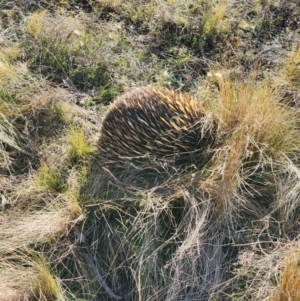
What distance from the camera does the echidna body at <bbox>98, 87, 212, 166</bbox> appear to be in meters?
2.91

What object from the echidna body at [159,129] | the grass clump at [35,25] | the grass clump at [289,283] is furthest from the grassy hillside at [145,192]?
the grass clump at [35,25]

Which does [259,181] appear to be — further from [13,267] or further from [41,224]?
[13,267]

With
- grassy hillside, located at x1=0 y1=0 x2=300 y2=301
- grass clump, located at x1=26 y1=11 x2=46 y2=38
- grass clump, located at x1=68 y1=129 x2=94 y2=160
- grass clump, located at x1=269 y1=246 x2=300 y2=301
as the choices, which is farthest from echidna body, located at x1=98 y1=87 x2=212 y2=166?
grass clump, located at x1=26 y1=11 x2=46 y2=38

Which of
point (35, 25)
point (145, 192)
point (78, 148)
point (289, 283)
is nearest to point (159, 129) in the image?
point (145, 192)

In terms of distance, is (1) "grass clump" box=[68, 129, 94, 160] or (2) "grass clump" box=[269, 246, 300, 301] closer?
(2) "grass clump" box=[269, 246, 300, 301]

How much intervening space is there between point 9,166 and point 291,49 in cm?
262

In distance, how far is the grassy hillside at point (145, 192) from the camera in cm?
256

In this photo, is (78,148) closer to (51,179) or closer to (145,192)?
(51,179)

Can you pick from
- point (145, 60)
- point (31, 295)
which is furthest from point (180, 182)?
point (145, 60)

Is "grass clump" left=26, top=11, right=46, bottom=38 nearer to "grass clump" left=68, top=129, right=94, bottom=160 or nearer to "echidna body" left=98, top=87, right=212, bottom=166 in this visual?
"grass clump" left=68, top=129, right=94, bottom=160

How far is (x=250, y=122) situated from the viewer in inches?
113

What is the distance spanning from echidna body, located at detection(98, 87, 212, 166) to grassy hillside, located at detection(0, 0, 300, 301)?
0.11 m

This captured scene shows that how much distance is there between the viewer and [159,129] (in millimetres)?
2920

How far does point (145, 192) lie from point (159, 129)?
422 millimetres
